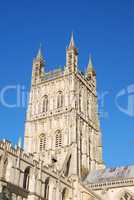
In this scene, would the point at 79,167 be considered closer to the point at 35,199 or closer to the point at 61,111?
the point at 61,111

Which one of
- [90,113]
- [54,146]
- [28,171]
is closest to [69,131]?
[54,146]

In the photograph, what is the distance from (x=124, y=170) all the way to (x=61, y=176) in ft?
39.5

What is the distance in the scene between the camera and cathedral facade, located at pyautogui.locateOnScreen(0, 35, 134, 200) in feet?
135

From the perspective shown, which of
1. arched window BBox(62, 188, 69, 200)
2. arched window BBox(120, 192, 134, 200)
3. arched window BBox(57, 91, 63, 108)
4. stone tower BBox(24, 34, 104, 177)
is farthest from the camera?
arched window BBox(57, 91, 63, 108)

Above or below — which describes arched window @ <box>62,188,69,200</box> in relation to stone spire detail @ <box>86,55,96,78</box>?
below

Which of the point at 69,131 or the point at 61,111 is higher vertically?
the point at 61,111

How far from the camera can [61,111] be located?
62.3 m

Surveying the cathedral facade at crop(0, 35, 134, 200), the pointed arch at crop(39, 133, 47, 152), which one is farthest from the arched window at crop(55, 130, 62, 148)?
the pointed arch at crop(39, 133, 47, 152)

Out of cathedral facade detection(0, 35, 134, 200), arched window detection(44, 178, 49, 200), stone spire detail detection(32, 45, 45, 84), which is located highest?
stone spire detail detection(32, 45, 45, 84)

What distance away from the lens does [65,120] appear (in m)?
61.1

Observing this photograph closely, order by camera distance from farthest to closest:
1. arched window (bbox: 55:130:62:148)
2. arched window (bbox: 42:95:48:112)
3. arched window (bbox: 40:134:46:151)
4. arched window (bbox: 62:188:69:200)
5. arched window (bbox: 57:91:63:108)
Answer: arched window (bbox: 42:95:48:112)
arched window (bbox: 57:91:63:108)
arched window (bbox: 40:134:46:151)
arched window (bbox: 55:130:62:148)
arched window (bbox: 62:188:69:200)

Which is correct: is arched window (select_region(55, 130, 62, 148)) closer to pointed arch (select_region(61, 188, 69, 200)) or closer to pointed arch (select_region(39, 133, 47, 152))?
pointed arch (select_region(39, 133, 47, 152))

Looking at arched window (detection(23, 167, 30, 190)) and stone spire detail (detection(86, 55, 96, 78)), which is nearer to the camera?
arched window (detection(23, 167, 30, 190))

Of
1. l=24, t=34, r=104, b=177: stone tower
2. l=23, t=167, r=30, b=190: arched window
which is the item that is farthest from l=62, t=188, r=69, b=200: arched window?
l=23, t=167, r=30, b=190: arched window
